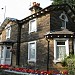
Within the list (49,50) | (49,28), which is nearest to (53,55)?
(49,50)

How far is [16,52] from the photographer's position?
1073 inches

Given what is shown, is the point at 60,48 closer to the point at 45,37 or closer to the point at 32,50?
the point at 45,37

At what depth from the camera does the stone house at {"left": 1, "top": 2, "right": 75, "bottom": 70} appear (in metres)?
21.0

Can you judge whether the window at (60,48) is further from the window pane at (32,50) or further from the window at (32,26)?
the window at (32,26)

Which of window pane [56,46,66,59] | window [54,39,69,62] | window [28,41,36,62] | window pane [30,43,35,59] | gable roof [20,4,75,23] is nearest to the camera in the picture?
window [54,39,69,62]

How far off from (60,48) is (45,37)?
199 cm

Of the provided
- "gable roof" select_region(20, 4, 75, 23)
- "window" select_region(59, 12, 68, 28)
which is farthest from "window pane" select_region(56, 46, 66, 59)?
"gable roof" select_region(20, 4, 75, 23)

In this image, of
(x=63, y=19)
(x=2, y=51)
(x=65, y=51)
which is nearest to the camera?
(x=65, y=51)

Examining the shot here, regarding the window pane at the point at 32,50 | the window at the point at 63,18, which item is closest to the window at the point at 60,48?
the window at the point at 63,18

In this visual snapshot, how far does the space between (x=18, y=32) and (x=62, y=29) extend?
733cm

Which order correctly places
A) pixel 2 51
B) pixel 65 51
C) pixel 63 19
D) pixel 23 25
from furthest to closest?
1. pixel 2 51
2. pixel 23 25
3. pixel 63 19
4. pixel 65 51

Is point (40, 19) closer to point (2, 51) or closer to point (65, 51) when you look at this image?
point (65, 51)

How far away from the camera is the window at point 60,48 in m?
20.9

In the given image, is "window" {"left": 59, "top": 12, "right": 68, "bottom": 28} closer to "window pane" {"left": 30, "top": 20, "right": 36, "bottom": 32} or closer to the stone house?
the stone house
